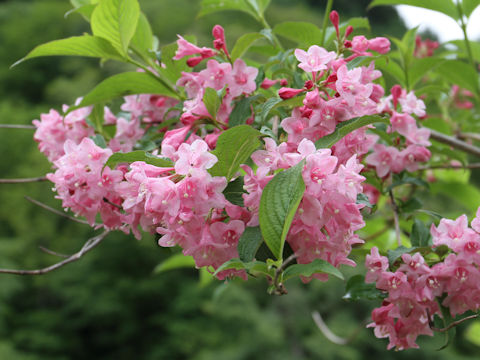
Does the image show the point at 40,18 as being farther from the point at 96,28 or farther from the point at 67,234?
the point at 96,28

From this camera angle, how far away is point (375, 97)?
88cm

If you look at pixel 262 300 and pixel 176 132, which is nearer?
pixel 176 132

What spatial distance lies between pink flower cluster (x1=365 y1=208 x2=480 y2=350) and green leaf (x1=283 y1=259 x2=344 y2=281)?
0.69ft

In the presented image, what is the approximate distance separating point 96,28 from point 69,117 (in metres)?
0.20

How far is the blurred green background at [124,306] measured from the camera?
43.2 ft

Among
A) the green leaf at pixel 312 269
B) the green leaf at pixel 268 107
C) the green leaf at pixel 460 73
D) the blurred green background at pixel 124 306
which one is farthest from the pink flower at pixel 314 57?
the blurred green background at pixel 124 306

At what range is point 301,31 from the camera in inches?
41.5

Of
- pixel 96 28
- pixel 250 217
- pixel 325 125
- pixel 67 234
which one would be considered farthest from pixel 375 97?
pixel 67 234

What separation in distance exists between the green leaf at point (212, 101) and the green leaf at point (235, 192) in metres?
0.14

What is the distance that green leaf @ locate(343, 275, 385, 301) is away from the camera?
859 millimetres

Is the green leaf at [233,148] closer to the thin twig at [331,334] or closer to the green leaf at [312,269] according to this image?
the green leaf at [312,269]

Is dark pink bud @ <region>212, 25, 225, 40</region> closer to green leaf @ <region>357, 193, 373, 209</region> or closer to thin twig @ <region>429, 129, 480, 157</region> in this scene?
green leaf @ <region>357, 193, 373, 209</region>

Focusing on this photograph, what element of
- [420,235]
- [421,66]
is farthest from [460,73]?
[420,235]

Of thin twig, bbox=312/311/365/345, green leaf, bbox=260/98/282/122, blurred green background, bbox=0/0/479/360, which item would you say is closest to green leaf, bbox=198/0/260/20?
green leaf, bbox=260/98/282/122
